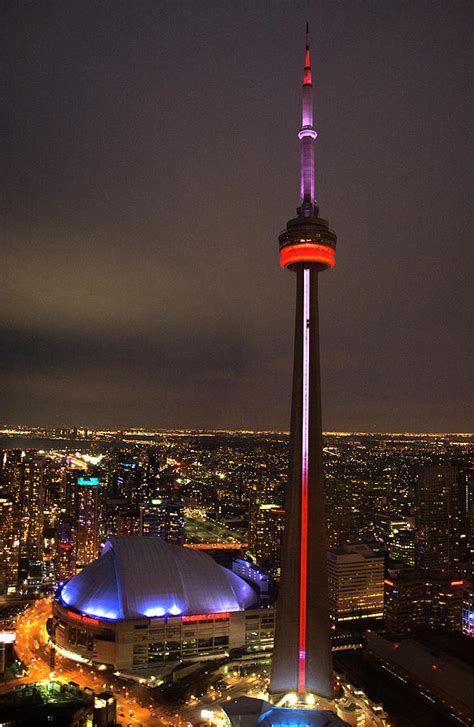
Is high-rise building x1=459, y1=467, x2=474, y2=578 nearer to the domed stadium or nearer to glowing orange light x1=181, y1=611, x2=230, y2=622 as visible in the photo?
the domed stadium

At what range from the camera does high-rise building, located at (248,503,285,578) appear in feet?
169

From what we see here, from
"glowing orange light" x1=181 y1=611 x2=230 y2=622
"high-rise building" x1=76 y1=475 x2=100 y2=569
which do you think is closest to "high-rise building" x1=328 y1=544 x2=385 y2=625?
"glowing orange light" x1=181 y1=611 x2=230 y2=622

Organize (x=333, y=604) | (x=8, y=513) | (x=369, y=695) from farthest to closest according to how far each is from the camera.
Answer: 1. (x=8, y=513)
2. (x=333, y=604)
3. (x=369, y=695)

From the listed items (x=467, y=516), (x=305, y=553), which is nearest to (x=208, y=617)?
(x=305, y=553)

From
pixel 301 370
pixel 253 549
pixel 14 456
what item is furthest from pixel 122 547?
pixel 14 456

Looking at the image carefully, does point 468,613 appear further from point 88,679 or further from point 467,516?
point 88,679

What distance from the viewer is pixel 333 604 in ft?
133

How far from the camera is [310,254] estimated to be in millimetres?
23406

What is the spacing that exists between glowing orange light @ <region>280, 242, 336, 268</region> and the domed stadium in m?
17.2

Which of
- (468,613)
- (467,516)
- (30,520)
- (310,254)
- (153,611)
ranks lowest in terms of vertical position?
(468,613)

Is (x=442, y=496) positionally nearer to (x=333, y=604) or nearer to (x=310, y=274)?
(x=333, y=604)

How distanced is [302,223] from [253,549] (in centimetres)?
3649

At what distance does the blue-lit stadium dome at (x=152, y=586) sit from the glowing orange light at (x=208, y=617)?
32cm

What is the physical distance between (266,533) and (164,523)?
29.9 ft
